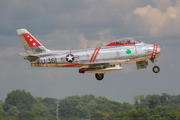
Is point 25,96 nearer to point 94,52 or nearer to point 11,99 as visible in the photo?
point 11,99

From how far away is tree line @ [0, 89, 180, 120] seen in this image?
6850cm

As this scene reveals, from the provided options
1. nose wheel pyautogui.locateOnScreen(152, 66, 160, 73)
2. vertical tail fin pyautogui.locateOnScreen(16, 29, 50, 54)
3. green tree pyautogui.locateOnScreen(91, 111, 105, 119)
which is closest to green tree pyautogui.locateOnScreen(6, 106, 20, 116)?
green tree pyautogui.locateOnScreen(91, 111, 105, 119)

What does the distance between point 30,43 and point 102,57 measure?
11.4 meters

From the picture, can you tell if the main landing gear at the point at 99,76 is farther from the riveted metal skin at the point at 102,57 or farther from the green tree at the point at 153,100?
the green tree at the point at 153,100

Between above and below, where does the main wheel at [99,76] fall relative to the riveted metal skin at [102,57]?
below

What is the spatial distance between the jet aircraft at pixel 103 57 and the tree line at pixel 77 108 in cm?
1985

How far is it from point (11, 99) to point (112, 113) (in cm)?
2388

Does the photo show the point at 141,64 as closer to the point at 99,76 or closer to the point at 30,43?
the point at 99,76

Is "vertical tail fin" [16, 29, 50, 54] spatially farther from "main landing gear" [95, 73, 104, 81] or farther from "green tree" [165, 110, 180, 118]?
"green tree" [165, 110, 180, 118]

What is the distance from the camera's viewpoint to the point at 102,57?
46969 mm

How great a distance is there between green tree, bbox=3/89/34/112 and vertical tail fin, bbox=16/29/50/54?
24103mm

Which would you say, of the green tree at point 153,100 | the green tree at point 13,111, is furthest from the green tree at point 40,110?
the green tree at point 153,100

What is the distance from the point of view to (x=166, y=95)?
338ft

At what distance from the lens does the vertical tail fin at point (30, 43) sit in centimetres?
4929
